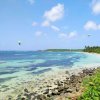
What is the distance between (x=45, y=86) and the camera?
3250 cm

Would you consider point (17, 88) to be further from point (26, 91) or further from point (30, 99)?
point (30, 99)

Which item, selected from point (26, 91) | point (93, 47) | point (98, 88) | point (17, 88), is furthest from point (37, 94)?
point (93, 47)

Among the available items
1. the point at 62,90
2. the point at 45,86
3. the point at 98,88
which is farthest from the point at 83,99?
the point at 45,86

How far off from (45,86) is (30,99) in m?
7.43

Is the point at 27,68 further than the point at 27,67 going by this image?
No

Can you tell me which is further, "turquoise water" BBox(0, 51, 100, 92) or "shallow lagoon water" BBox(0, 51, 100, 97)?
"turquoise water" BBox(0, 51, 100, 92)

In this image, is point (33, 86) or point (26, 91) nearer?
point (26, 91)

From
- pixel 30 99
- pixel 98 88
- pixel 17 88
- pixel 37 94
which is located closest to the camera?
pixel 98 88

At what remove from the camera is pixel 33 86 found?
32.8 metres

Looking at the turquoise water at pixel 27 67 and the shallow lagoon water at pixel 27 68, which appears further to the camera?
the turquoise water at pixel 27 67

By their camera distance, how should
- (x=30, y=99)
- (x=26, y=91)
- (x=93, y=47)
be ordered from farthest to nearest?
(x=93, y=47) < (x=26, y=91) < (x=30, y=99)

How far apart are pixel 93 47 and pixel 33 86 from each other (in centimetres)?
15025

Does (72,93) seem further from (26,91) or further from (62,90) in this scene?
(26,91)

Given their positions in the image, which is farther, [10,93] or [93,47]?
[93,47]
